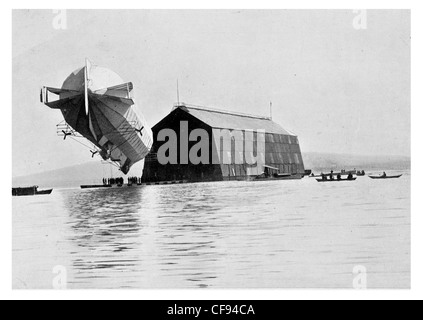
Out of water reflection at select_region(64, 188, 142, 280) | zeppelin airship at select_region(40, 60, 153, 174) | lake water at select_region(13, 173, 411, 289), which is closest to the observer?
lake water at select_region(13, 173, 411, 289)

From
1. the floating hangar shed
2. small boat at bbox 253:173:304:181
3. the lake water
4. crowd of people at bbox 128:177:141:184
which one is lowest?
the lake water

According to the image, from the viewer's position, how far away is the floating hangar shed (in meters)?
28.9

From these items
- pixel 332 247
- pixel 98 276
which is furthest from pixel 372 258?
pixel 98 276

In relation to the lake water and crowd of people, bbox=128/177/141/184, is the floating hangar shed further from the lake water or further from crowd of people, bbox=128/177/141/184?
the lake water

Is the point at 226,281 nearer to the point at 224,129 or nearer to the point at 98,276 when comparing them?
the point at 98,276

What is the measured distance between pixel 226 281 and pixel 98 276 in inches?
102

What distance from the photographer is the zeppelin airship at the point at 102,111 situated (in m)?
18.3

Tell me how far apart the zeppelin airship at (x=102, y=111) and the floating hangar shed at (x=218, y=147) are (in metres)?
4.49

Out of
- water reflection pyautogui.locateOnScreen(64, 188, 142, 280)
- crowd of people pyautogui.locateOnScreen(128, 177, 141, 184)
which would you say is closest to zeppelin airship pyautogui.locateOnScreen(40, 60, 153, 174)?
water reflection pyautogui.locateOnScreen(64, 188, 142, 280)

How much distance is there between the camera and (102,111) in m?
20.6

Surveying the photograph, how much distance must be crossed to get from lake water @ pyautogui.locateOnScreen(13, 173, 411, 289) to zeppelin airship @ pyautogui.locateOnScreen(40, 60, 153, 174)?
16.7ft

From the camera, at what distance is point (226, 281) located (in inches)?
383

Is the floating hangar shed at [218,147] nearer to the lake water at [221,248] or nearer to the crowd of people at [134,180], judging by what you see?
the crowd of people at [134,180]

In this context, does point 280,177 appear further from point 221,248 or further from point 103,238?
point 221,248
